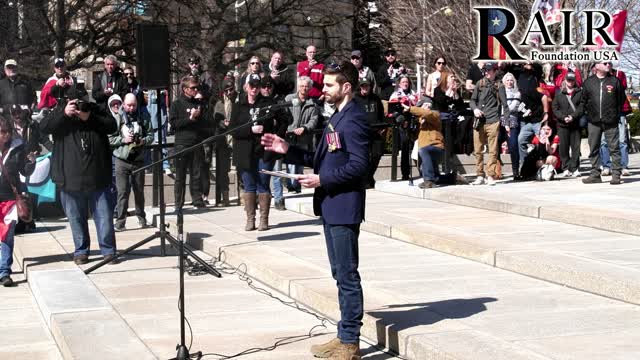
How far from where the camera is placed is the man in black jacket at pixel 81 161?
41.2 feet

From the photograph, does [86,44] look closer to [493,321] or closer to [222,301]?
[222,301]

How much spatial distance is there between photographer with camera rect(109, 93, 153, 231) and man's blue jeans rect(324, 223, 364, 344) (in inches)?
319

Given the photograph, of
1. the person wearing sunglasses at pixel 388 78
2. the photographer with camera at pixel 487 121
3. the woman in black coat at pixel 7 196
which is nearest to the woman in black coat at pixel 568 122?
the photographer with camera at pixel 487 121

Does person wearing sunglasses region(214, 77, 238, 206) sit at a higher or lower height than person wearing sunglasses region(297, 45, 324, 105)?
lower

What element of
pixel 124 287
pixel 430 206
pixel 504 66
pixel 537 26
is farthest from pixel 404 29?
pixel 124 287

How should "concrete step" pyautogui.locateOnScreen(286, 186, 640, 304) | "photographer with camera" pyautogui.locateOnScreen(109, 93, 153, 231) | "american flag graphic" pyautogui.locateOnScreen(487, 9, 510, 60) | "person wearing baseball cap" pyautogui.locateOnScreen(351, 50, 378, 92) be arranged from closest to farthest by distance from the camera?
"concrete step" pyautogui.locateOnScreen(286, 186, 640, 304) < "photographer with camera" pyautogui.locateOnScreen(109, 93, 153, 231) < "person wearing baseball cap" pyautogui.locateOnScreen(351, 50, 378, 92) < "american flag graphic" pyautogui.locateOnScreen(487, 9, 510, 60)

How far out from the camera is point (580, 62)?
107 ft

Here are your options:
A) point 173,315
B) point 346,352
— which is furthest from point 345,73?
point 173,315

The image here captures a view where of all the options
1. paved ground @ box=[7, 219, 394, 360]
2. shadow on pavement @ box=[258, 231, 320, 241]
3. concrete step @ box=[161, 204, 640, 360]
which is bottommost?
paved ground @ box=[7, 219, 394, 360]

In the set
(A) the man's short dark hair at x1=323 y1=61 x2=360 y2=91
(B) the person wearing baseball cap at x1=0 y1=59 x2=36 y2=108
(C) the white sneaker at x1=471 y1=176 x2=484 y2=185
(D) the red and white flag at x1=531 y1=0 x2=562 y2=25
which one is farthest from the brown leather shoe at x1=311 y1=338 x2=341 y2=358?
(D) the red and white flag at x1=531 y1=0 x2=562 y2=25

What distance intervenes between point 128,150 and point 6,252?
3.96 meters

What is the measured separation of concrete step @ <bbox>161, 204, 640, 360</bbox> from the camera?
7496 millimetres

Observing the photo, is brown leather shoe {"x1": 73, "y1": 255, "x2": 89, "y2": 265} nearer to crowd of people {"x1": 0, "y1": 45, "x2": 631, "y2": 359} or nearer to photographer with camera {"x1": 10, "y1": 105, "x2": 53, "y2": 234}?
crowd of people {"x1": 0, "y1": 45, "x2": 631, "y2": 359}

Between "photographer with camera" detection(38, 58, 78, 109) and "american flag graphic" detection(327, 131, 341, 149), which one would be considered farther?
"photographer with camera" detection(38, 58, 78, 109)
